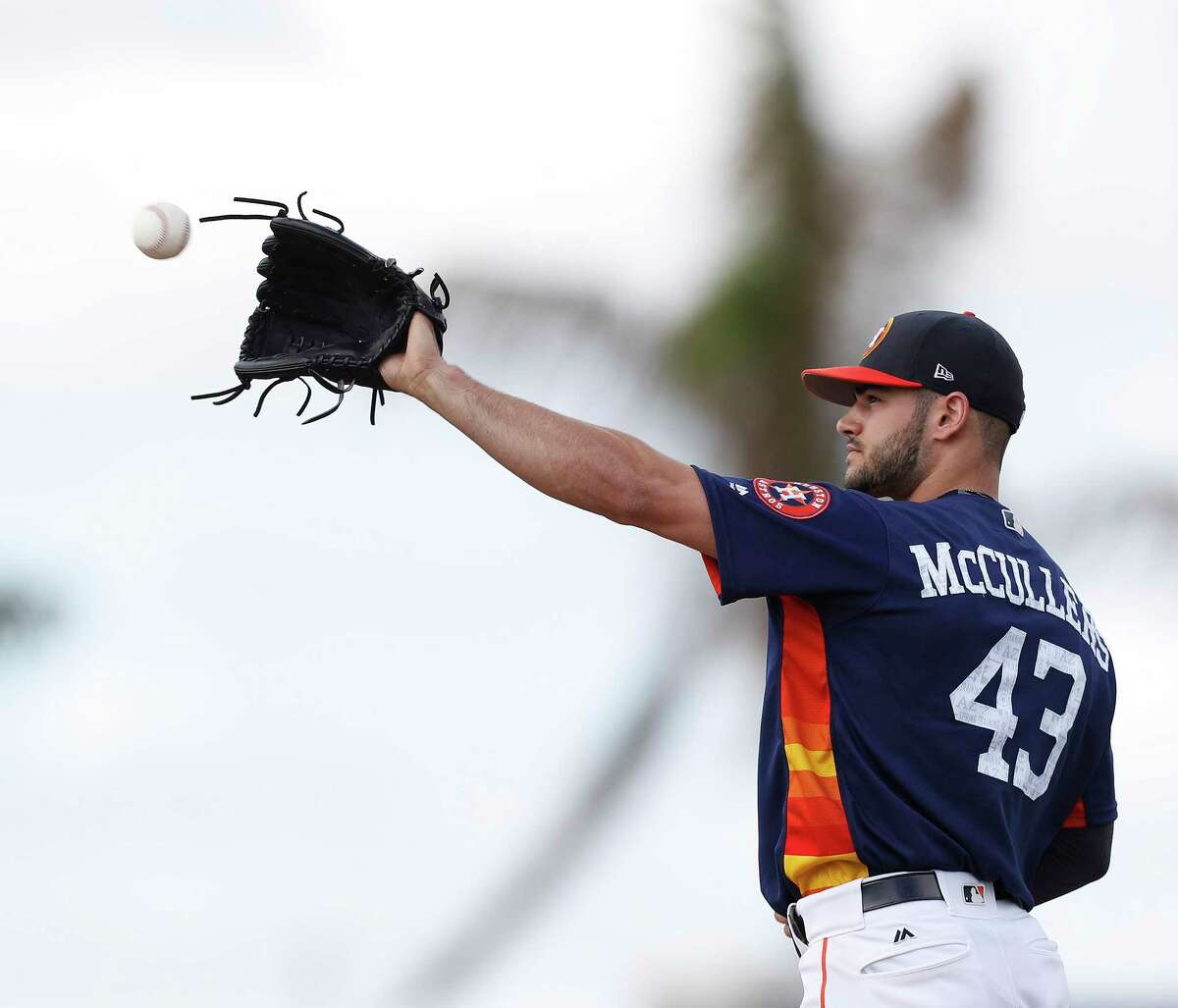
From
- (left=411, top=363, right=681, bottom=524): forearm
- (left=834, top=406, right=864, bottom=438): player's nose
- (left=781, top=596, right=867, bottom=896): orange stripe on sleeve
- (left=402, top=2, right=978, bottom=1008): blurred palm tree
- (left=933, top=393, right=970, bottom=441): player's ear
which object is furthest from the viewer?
(left=402, top=2, right=978, bottom=1008): blurred palm tree

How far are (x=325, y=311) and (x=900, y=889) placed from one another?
5.33ft

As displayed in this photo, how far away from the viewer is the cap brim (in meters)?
3.21

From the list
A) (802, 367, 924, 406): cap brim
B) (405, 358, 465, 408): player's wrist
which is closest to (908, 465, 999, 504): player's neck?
(802, 367, 924, 406): cap brim

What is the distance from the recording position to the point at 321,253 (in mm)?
3172

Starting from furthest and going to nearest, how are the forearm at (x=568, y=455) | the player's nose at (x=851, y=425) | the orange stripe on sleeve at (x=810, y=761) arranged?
the player's nose at (x=851, y=425), the orange stripe on sleeve at (x=810, y=761), the forearm at (x=568, y=455)

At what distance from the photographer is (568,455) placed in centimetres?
270

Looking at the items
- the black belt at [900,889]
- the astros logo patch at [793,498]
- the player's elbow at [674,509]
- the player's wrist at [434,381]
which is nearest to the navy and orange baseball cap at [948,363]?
the astros logo patch at [793,498]

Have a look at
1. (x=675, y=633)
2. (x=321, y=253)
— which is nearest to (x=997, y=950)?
(x=321, y=253)

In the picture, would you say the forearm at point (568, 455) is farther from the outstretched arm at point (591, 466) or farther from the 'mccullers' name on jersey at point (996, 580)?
the 'mccullers' name on jersey at point (996, 580)

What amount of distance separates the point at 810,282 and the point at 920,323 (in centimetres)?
656

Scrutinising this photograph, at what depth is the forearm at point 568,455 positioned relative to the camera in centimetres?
270

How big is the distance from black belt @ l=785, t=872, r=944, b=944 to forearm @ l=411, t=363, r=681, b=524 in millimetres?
812

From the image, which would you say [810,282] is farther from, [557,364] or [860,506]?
[860,506]

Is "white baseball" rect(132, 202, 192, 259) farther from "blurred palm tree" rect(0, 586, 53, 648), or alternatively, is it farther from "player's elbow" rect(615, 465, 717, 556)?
"blurred palm tree" rect(0, 586, 53, 648)
